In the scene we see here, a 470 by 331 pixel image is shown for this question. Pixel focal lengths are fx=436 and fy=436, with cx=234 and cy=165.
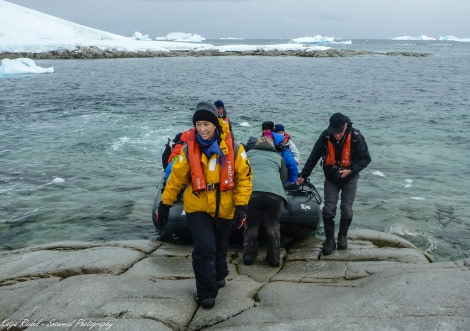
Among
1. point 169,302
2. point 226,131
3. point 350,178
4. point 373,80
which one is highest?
point 226,131

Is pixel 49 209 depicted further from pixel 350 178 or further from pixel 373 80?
pixel 373 80

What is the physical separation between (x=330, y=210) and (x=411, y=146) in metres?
11.6

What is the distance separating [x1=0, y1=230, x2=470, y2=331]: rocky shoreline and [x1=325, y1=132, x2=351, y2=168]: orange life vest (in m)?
1.51

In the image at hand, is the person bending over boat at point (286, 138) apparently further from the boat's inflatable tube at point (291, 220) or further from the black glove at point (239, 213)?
the black glove at point (239, 213)

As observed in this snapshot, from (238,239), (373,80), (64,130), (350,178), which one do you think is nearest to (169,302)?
(238,239)

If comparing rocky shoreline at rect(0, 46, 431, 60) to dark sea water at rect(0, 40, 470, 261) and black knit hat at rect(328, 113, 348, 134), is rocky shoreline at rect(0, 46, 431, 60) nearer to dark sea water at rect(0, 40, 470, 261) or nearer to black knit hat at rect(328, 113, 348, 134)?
dark sea water at rect(0, 40, 470, 261)

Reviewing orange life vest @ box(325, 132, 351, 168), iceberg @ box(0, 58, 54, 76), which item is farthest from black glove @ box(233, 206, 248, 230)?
iceberg @ box(0, 58, 54, 76)

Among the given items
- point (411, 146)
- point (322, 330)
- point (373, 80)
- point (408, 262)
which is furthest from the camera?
point (373, 80)

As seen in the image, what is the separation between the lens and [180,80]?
152 ft

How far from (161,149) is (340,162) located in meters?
11.2

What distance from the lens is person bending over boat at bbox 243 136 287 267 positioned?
6.58 m

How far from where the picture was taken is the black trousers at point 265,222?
6.61 metres

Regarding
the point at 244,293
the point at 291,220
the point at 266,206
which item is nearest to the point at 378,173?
the point at 291,220

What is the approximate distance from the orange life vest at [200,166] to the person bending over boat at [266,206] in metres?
1.64
